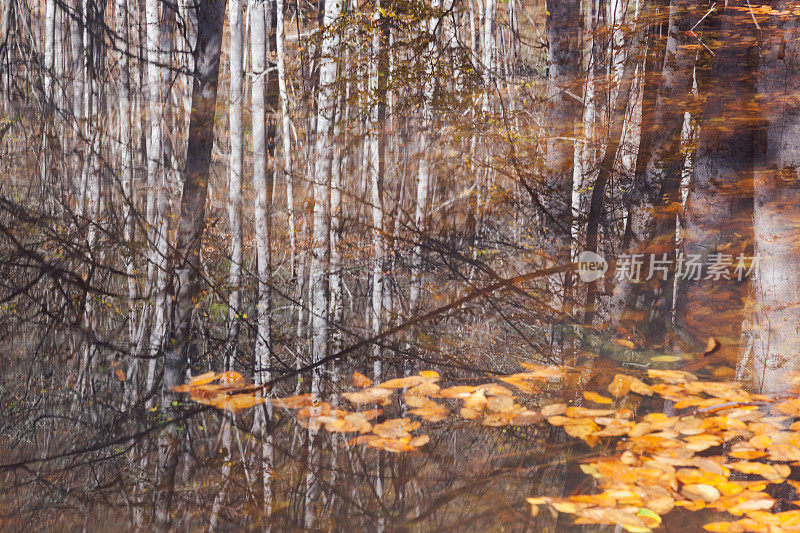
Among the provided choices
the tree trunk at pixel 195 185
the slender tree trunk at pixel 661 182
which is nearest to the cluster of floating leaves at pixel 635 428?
the tree trunk at pixel 195 185

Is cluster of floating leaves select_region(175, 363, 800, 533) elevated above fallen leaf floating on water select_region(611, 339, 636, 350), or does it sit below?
below

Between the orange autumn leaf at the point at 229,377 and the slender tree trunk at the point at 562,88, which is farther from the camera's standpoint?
the slender tree trunk at the point at 562,88

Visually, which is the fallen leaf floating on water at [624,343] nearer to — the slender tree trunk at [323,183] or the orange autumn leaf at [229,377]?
the slender tree trunk at [323,183]

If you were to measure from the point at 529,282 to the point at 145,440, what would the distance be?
8.22 ft

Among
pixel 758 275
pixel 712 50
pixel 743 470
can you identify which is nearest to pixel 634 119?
pixel 712 50

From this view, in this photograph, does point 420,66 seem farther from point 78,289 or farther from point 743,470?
point 743,470

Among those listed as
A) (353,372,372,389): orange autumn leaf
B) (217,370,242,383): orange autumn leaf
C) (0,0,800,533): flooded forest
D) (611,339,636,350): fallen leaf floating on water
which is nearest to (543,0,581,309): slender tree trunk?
(0,0,800,533): flooded forest

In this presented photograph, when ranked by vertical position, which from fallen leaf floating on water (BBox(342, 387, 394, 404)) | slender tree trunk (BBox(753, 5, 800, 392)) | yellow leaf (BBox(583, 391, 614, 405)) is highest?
slender tree trunk (BBox(753, 5, 800, 392))

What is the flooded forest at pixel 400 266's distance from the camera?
6.17 feet

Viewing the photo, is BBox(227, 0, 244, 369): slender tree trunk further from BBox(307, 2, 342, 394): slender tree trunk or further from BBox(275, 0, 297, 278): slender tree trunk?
BBox(307, 2, 342, 394): slender tree trunk

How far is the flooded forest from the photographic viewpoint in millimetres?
1882

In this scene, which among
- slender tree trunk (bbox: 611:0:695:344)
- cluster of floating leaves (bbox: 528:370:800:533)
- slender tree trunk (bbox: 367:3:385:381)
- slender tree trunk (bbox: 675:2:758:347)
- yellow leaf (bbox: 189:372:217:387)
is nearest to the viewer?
cluster of floating leaves (bbox: 528:370:800:533)

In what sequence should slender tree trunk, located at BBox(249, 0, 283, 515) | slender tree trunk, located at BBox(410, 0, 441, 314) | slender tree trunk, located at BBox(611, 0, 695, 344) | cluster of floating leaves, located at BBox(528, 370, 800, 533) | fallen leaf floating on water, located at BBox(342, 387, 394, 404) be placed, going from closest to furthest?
1. cluster of floating leaves, located at BBox(528, 370, 800, 533)
2. slender tree trunk, located at BBox(249, 0, 283, 515)
3. fallen leaf floating on water, located at BBox(342, 387, 394, 404)
4. slender tree trunk, located at BBox(611, 0, 695, 344)
5. slender tree trunk, located at BBox(410, 0, 441, 314)

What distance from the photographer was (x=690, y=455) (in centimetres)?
203
